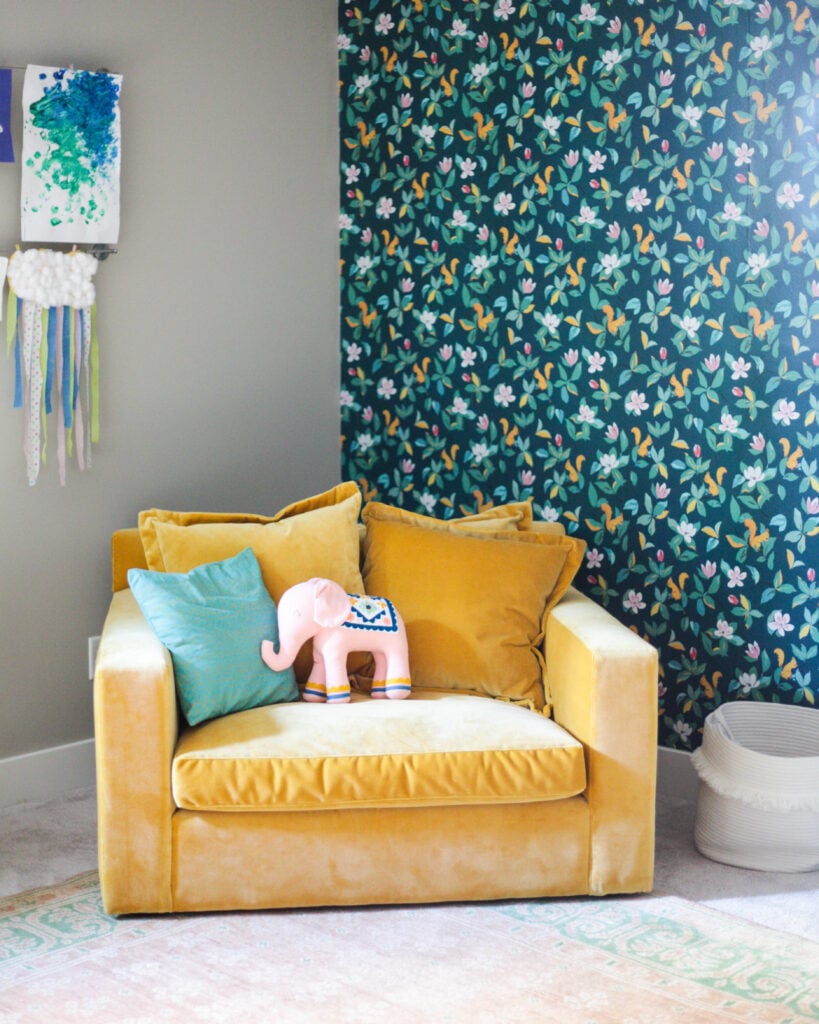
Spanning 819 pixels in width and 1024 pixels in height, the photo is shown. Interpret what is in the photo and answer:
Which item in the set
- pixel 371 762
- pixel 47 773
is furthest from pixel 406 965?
pixel 47 773

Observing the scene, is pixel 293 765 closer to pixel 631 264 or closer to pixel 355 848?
pixel 355 848

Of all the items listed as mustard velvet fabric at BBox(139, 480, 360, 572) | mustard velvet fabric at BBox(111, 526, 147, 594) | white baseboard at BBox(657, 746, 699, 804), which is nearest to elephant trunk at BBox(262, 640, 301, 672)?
mustard velvet fabric at BBox(139, 480, 360, 572)

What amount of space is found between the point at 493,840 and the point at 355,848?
29 centimetres

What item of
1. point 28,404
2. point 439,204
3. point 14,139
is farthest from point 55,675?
point 439,204

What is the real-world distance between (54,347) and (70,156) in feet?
1.62

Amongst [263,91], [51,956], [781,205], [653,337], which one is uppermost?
[263,91]

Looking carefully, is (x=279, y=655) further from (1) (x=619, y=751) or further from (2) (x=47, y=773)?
(2) (x=47, y=773)

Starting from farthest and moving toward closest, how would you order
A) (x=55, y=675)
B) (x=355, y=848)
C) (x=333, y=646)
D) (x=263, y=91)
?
(x=263, y=91), (x=55, y=675), (x=333, y=646), (x=355, y=848)

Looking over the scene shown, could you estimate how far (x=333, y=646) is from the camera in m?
2.89

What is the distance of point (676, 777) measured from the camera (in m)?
3.41

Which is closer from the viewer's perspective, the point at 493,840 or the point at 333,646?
the point at 493,840

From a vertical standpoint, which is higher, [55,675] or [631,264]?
[631,264]

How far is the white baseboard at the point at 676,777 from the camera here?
133 inches

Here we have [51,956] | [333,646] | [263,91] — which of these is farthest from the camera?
[263,91]
